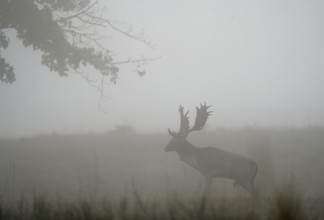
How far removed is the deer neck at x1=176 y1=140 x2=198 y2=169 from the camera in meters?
12.7

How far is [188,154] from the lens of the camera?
12883 mm

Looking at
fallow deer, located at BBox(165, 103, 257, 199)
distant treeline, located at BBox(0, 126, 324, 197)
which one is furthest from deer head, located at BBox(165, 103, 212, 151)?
distant treeline, located at BBox(0, 126, 324, 197)

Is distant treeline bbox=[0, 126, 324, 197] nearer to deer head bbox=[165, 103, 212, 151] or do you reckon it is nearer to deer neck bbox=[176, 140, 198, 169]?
deer neck bbox=[176, 140, 198, 169]

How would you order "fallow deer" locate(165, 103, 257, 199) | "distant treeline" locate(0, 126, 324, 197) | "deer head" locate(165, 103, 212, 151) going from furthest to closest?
"distant treeline" locate(0, 126, 324, 197) → "deer head" locate(165, 103, 212, 151) → "fallow deer" locate(165, 103, 257, 199)

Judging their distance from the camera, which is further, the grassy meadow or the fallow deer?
the grassy meadow

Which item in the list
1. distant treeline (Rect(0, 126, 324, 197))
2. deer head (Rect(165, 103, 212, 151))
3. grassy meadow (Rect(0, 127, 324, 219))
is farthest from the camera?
distant treeline (Rect(0, 126, 324, 197))

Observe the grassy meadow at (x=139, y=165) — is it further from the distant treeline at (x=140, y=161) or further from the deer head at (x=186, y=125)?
the deer head at (x=186, y=125)

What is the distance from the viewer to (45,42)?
17.7 m

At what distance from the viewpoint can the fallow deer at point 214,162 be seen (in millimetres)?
11680

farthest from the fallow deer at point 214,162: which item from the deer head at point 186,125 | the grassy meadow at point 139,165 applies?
the grassy meadow at point 139,165

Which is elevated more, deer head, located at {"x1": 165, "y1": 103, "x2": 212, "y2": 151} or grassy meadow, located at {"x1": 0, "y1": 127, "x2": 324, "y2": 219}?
deer head, located at {"x1": 165, "y1": 103, "x2": 212, "y2": 151}

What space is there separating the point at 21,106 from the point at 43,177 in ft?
144

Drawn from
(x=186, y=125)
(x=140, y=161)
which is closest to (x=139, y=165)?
(x=140, y=161)

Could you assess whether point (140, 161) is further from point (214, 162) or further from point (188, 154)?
point (214, 162)
